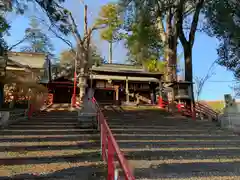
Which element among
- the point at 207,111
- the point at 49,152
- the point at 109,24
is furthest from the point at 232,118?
the point at 109,24

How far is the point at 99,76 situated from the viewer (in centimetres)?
2705

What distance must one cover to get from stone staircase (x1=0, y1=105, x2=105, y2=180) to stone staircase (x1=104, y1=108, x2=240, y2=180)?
3.29 feet

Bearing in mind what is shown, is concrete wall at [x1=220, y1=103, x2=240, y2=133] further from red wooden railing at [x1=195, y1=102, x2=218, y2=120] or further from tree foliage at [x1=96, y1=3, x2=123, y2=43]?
tree foliage at [x1=96, y1=3, x2=123, y2=43]

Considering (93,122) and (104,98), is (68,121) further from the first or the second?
(104,98)

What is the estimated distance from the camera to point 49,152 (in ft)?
23.2

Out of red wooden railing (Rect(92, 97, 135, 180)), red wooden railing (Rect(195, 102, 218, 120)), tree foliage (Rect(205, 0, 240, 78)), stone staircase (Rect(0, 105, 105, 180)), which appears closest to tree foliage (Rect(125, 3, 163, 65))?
tree foliage (Rect(205, 0, 240, 78))

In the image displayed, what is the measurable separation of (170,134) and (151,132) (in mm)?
738

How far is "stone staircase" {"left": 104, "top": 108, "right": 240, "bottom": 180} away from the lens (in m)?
5.82

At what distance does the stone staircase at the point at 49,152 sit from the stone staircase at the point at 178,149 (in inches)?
39.5

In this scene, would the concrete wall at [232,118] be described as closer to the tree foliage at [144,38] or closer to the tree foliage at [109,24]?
the tree foliage at [144,38]

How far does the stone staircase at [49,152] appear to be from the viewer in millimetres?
5473

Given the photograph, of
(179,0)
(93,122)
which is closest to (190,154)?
(93,122)

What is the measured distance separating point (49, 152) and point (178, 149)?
3.80 metres

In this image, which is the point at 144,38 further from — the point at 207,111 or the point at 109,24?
the point at 109,24
